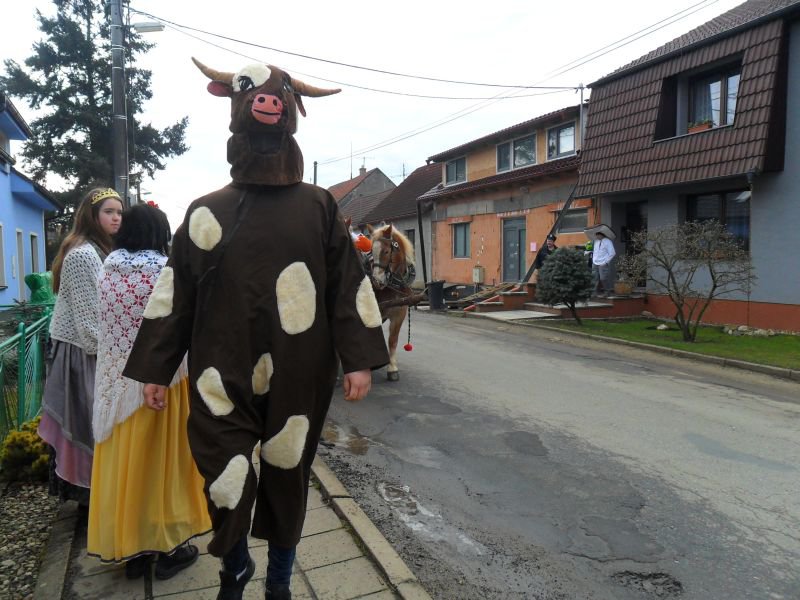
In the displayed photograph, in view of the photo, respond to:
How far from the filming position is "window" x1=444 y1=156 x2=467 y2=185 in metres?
26.3

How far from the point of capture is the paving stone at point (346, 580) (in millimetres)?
2881

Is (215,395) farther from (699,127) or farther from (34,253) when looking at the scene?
(34,253)

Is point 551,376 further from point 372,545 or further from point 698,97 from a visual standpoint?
point 698,97

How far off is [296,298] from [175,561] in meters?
1.61

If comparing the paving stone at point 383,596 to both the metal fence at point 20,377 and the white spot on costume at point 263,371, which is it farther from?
the metal fence at point 20,377

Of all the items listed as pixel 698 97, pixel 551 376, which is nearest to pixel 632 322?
pixel 698 97

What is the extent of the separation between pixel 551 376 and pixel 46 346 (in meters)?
6.28

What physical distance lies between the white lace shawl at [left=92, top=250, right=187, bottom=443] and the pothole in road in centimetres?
255

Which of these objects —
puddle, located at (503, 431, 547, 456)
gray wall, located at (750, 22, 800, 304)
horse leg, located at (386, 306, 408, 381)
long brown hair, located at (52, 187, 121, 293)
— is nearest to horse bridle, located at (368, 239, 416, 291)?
horse leg, located at (386, 306, 408, 381)

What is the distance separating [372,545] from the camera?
333 cm

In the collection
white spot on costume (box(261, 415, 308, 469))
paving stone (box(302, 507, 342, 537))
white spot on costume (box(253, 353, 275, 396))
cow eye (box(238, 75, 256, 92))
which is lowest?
paving stone (box(302, 507, 342, 537))

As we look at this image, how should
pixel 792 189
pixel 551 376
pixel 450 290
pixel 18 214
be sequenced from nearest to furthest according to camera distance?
pixel 551 376
pixel 792 189
pixel 450 290
pixel 18 214

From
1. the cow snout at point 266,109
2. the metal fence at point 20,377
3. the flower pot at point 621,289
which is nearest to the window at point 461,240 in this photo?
the flower pot at point 621,289

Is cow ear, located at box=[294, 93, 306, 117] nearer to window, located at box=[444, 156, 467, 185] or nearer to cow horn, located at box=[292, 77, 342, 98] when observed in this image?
cow horn, located at box=[292, 77, 342, 98]
